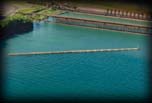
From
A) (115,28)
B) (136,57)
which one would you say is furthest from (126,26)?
(136,57)

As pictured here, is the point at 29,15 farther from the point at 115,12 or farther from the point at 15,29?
the point at 115,12

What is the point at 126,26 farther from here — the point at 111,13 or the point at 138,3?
the point at 138,3

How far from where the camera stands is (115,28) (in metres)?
4.46

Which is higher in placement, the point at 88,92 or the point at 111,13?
the point at 111,13

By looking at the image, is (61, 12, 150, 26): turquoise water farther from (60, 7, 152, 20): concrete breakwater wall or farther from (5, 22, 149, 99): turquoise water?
(5, 22, 149, 99): turquoise water

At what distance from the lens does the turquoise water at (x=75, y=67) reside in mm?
3416

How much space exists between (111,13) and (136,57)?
64 centimetres

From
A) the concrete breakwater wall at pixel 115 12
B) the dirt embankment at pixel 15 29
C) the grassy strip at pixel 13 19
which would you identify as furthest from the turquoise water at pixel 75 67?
the concrete breakwater wall at pixel 115 12

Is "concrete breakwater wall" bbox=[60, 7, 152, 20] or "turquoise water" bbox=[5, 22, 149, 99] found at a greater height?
"concrete breakwater wall" bbox=[60, 7, 152, 20]

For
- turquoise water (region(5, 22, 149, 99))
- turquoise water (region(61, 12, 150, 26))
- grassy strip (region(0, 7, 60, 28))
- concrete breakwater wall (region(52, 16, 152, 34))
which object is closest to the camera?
turquoise water (region(5, 22, 149, 99))

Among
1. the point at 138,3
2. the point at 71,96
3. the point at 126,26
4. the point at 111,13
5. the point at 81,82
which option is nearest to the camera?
the point at 138,3

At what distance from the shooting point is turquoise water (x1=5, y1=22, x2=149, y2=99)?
3.42m

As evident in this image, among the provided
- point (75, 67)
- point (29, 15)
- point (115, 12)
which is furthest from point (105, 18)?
point (29, 15)

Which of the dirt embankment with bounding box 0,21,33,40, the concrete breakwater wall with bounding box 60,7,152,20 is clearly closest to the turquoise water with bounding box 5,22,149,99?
the dirt embankment with bounding box 0,21,33,40
